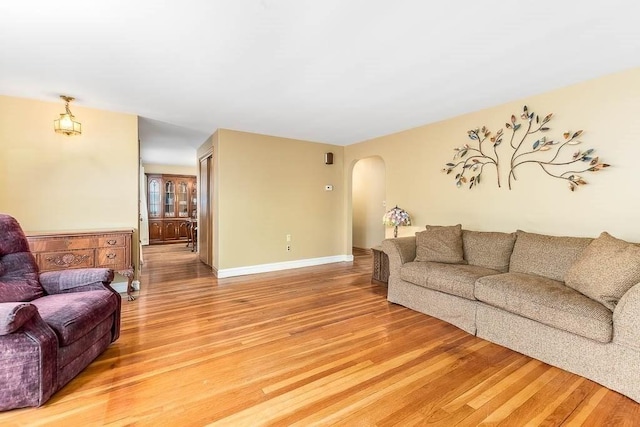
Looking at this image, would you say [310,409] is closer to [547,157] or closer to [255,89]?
[255,89]

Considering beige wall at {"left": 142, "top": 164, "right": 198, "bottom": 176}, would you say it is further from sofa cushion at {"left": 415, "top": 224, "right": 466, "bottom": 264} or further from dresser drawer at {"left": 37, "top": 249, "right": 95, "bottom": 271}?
sofa cushion at {"left": 415, "top": 224, "right": 466, "bottom": 264}

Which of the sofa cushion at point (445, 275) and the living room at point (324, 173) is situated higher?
the living room at point (324, 173)

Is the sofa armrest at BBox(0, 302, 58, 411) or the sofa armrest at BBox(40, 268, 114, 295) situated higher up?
the sofa armrest at BBox(40, 268, 114, 295)

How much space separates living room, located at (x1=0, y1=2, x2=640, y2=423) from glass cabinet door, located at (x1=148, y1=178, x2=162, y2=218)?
424 cm

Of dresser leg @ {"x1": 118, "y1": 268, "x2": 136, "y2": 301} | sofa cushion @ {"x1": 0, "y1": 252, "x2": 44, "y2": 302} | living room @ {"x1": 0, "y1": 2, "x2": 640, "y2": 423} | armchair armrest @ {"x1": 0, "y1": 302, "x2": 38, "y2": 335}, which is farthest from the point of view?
dresser leg @ {"x1": 118, "y1": 268, "x2": 136, "y2": 301}

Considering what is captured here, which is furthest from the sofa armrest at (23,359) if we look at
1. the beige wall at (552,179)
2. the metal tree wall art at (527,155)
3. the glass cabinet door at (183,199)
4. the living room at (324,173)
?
the glass cabinet door at (183,199)

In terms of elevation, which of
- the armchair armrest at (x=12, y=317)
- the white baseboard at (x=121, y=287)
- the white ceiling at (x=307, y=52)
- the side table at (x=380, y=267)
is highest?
the white ceiling at (x=307, y=52)

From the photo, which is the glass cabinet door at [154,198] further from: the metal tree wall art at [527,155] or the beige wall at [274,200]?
the metal tree wall art at [527,155]

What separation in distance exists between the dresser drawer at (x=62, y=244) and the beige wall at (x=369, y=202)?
193 inches

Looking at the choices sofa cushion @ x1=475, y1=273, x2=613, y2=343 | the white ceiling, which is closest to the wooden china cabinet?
the white ceiling

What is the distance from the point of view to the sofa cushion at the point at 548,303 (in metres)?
1.88

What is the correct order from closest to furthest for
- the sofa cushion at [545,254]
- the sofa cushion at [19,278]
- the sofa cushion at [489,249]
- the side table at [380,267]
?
the sofa cushion at [19,278] < the sofa cushion at [545,254] < the sofa cushion at [489,249] < the side table at [380,267]

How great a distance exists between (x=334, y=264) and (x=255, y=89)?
11.6ft

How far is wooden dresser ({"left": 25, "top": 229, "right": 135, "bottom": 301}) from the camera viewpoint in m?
3.01
